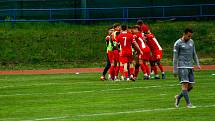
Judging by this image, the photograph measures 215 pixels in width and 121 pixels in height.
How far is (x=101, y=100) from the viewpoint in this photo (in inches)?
868

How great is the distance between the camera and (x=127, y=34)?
29500mm

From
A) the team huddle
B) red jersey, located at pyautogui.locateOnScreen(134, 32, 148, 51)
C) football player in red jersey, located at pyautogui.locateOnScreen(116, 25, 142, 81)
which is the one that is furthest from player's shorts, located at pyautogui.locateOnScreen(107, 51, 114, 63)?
red jersey, located at pyautogui.locateOnScreen(134, 32, 148, 51)

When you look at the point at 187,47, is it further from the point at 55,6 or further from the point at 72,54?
the point at 55,6

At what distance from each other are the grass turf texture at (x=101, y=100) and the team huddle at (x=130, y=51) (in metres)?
0.96

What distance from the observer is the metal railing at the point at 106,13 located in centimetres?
5241

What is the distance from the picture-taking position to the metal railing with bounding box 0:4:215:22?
172 feet

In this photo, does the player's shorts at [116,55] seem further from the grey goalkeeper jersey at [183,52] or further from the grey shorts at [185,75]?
the grey shorts at [185,75]

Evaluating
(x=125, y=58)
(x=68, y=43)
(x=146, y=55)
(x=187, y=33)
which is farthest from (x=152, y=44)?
(x=68, y=43)

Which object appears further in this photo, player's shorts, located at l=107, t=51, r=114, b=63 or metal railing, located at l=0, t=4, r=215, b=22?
metal railing, located at l=0, t=4, r=215, b=22

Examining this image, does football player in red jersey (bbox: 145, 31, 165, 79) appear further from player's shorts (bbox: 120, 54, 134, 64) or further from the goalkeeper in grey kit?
the goalkeeper in grey kit

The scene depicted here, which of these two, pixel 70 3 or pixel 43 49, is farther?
pixel 70 3

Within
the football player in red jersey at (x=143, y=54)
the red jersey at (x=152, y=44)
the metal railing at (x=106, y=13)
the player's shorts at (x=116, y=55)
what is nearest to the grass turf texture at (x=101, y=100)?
the football player in red jersey at (x=143, y=54)

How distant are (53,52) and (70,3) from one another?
331 inches

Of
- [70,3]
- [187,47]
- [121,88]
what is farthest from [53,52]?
[187,47]
